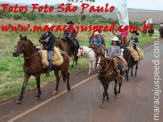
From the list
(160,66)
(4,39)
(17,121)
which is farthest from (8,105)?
(4,39)

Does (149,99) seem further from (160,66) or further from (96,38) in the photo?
(160,66)

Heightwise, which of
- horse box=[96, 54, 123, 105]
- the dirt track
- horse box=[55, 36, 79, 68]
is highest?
horse box=[55, 36, 79, 68]

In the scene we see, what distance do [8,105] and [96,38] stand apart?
628 centimetres

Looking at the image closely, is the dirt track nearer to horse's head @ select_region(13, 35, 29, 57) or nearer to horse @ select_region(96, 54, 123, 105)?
horse @ select_region(96, 54, 123, 105)

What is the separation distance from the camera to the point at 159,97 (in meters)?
8.47

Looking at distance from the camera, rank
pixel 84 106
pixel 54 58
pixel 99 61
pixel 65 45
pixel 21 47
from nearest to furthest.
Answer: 1. pixel 99 61
2. pixel 21 47
3. pixel 84 106
4. pixel 54 58
5. pixel 65 45

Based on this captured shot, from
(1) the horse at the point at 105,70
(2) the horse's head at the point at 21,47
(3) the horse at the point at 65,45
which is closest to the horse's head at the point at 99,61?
(1) the horse at the point at 105,70

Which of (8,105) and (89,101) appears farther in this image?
(89,101)

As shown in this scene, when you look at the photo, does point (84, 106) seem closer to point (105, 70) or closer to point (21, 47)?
point (105, 70)

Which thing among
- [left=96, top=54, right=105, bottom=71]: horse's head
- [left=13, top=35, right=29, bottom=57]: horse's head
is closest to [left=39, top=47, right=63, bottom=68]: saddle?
[left=13, top=35, right=29, bottom=57]: horse's head

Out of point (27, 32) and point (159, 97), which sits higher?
point (27, 32)

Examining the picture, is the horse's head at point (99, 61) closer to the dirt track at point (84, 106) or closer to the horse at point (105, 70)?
the horse at point (105, 70)

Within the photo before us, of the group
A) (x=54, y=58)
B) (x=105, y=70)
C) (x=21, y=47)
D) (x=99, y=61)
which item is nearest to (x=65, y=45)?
(x=54, y=58)

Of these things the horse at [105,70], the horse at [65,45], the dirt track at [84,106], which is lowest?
the dirt track at [84,106]
